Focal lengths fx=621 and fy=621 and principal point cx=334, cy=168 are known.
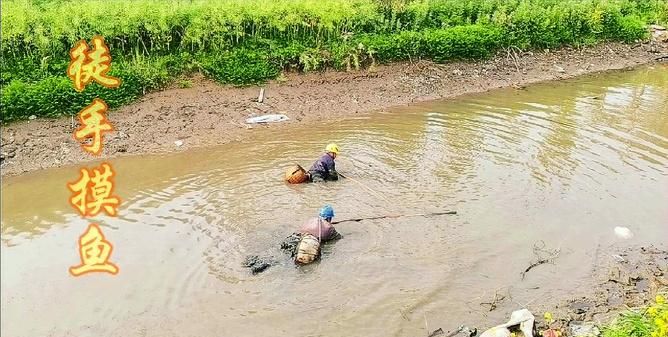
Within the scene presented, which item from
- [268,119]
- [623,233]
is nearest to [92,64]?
[268,119]

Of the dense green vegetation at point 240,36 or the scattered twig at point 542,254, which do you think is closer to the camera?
the scattered twig at point 542,254

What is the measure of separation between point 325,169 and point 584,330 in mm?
6089

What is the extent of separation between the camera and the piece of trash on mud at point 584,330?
26.8 feet

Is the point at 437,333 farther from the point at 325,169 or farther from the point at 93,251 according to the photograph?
the point at 325,169

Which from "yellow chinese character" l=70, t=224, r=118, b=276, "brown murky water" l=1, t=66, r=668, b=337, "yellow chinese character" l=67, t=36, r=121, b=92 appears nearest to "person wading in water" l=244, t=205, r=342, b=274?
"brown murky water" l=1, t=66, r=668, b=337

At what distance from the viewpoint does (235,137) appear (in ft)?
50.0

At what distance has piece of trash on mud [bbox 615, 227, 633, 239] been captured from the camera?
11362mm

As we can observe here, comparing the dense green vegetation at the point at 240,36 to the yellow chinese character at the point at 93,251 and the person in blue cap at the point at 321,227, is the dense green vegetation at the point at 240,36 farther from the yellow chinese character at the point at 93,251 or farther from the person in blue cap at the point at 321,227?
the yellow chinese character at the point at 93,251

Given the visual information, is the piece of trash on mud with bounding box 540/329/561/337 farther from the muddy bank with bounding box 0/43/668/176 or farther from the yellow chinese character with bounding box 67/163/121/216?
the muddy bank with bounding box 0/43/668/176

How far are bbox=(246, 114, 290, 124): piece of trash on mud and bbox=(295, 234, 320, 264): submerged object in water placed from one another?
6481mm

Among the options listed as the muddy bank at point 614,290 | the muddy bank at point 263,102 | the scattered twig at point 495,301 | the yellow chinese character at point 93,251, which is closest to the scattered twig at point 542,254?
the muddy bank at point 614,290

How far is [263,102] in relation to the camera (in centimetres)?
1670

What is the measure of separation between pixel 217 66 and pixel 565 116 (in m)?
9.90

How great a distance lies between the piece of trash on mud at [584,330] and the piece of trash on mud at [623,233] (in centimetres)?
327
